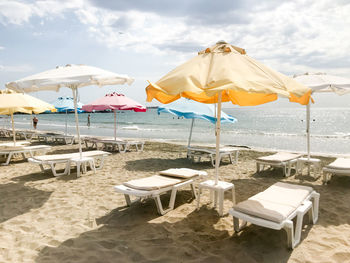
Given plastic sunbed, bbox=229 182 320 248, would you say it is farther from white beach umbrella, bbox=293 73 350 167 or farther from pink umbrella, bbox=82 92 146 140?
pink umbrella, bbox=82 92 146 140

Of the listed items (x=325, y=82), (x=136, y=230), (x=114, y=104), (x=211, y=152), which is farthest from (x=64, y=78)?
(x=114, y=104)

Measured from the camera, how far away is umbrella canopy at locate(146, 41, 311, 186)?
9.21 ft

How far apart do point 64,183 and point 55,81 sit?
8.21 ft

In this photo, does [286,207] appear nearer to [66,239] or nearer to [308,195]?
[308,195]

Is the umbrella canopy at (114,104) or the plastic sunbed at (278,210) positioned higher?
the umbrella canopy at (114,104)

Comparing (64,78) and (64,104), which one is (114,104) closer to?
(64,104)

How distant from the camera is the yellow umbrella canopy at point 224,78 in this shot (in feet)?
9.21

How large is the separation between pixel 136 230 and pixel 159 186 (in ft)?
2.44

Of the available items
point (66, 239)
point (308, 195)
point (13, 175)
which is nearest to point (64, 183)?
point (13, 175)

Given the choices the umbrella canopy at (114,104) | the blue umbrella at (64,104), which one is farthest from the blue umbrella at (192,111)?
the blue umbrella at (64,104)

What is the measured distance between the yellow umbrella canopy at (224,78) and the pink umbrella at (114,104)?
7.31 m

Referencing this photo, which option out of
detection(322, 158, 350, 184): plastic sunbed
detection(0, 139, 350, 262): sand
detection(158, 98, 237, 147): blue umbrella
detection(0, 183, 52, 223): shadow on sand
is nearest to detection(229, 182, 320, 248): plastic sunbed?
detection(0, 139, 350, 262): sand

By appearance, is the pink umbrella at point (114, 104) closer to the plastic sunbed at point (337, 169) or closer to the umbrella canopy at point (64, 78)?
the umbrella canopy at point (64, 78)

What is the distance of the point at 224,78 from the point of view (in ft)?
9.48
